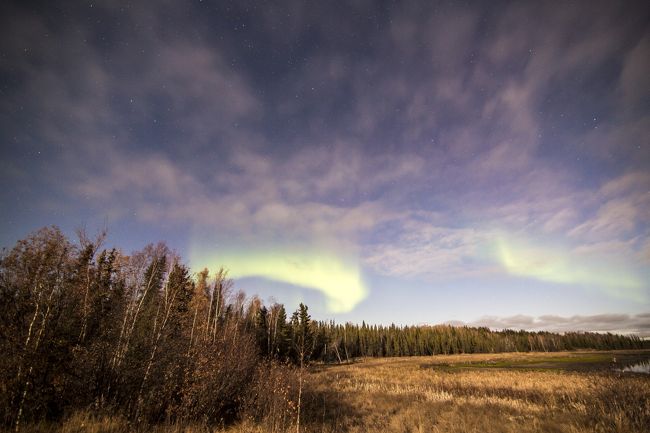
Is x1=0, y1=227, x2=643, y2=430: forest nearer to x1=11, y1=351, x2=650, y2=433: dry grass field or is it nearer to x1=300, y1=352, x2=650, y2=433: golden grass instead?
x1=11, y1=351, x2=650, y2=433: dry grass field

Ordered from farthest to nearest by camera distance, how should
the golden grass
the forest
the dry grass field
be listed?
the golden grass < the dry grass field < the forest

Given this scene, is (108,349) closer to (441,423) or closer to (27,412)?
(27,412)

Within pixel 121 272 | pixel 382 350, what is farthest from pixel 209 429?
pixel 382 350

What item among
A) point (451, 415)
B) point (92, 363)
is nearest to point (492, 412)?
point (451, 415)

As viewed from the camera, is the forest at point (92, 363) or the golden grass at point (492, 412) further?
the golden grass at point (492, 412)

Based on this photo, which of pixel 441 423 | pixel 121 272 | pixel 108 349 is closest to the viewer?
pixel 108 349

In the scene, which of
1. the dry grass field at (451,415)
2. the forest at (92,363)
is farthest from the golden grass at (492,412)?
the forest at (92,363)

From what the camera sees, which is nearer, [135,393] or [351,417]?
[135,393]

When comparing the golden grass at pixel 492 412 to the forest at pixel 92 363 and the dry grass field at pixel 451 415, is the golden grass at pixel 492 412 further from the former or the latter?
the forest at pixel 92 363

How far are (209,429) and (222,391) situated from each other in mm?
2146

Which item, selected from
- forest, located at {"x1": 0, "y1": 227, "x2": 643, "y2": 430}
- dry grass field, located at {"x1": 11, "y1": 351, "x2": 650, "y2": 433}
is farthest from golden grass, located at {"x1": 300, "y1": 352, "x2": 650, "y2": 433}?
forest, located at {"x1": 0, "y1": 227, "x2": 643, "y2": 430}

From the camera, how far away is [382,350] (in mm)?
105562

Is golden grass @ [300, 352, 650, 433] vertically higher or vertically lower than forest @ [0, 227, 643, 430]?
lower

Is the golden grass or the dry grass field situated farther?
the golden grass
